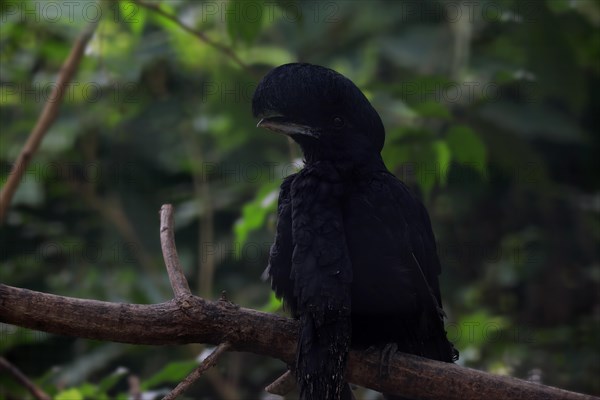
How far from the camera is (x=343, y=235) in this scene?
2111mm

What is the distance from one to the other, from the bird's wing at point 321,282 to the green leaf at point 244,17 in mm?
624

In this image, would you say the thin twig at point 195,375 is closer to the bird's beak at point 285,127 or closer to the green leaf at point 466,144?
the bird's beak at point 285,127

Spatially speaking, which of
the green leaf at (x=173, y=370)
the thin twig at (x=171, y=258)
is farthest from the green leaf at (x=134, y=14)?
the green leaf at (x=173, y=370)

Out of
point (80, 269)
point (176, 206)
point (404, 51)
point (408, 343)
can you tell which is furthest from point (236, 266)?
point (408, 343)

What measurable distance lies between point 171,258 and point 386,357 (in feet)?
1.90

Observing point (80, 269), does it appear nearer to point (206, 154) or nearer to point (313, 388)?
point (206, 154)

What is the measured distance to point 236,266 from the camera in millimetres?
4348

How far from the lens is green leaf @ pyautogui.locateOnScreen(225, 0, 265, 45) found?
2518mm

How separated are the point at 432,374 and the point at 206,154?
2.59m

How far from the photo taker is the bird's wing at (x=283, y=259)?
221 cm

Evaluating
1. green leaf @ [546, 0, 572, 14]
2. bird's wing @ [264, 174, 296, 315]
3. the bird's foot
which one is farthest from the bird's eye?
green leaf @ [546, 0, 572, 14]

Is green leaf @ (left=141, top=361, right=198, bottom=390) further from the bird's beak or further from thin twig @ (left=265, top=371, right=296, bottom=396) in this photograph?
the bird's beak

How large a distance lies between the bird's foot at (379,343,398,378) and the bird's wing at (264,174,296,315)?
28cm

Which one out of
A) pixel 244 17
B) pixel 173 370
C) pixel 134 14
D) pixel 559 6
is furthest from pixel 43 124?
pixel 559 6
